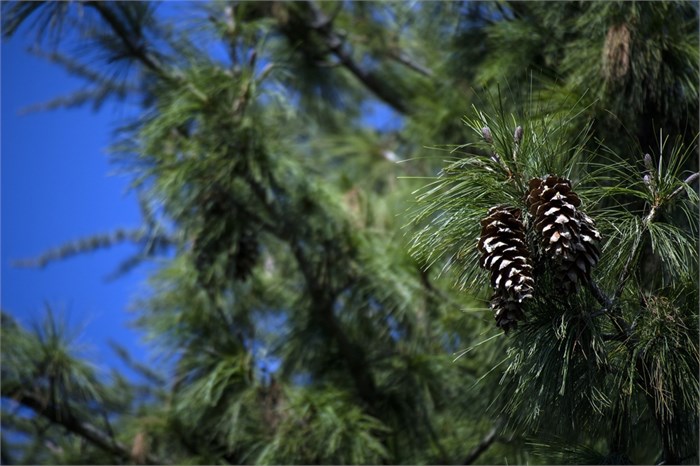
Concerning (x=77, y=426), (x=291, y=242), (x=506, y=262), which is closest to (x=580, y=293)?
(x=506, y=262)

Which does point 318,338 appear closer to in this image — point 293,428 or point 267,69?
point 293,428

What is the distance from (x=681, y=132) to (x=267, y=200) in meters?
1.05

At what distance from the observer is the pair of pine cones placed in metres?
1.27

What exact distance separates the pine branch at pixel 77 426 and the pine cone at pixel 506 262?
1575 millimetres

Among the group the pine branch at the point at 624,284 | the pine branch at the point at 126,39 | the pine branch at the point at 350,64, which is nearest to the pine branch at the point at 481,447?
the pine branch at the point at 624,284

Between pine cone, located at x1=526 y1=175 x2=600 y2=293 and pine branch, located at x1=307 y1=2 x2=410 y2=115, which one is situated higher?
pine branch, located at x1=307 y1=2 x2=410 y2=115

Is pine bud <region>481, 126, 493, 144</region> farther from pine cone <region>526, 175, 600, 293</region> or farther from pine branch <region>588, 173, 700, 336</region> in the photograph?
pine branch <region>588, 173, 700, 336</region>

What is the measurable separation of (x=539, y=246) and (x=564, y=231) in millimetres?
62

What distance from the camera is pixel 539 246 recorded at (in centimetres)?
132

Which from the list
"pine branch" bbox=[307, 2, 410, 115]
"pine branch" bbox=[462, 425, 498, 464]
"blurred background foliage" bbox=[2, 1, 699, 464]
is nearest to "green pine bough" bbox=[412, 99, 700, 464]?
"blurred background foliage" bbox=[2, 1, 699, 464]

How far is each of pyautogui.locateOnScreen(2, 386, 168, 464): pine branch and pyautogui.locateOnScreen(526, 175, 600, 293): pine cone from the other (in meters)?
1.64

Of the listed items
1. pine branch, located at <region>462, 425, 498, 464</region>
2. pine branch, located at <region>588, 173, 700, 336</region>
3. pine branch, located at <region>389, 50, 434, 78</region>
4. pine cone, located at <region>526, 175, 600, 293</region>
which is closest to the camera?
pine cone, located at <region>526, 175, 600, 293</region>

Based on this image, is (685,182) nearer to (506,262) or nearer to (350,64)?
(506,262)

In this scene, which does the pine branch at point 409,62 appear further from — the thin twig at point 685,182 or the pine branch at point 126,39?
the thin twig at point 685,182
